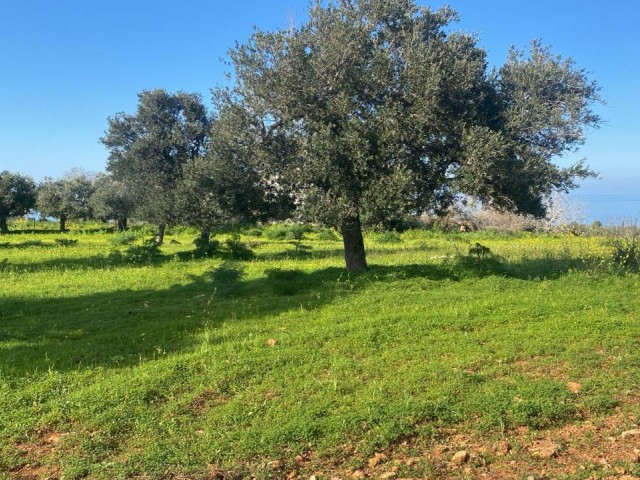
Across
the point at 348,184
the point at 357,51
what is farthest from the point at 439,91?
the point at 348,184

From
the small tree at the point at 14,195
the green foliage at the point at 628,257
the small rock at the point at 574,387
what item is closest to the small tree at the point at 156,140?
the green foliage at the point at 628,257

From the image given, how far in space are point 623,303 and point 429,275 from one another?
160 inches

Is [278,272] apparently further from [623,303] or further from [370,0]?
[623,303]

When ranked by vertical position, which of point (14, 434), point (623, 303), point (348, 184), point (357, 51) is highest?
point (357, 51)

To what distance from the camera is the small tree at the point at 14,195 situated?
43.8m

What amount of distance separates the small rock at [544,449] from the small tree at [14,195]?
47882 millimetres

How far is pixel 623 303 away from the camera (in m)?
8.76

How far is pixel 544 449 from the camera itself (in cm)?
409

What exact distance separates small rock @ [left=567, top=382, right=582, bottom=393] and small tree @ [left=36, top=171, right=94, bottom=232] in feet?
165

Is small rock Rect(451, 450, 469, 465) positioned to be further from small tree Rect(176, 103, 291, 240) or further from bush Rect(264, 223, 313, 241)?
bush Rect(264, 223, 313, 241)

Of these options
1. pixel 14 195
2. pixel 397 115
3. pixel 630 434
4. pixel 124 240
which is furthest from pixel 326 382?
pixel 14 195

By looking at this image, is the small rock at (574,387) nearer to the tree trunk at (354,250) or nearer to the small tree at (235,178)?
the tree trunk at (354,250)

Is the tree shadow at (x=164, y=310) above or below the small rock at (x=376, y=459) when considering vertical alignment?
above

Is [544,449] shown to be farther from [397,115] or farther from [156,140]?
[156,140]
